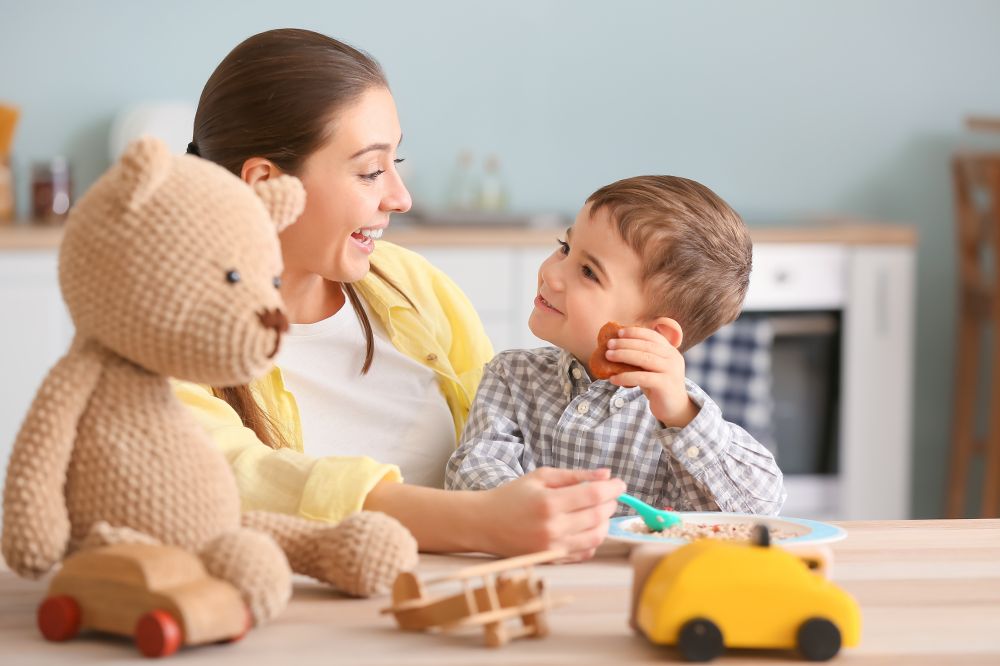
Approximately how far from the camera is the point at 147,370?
794 millimetres

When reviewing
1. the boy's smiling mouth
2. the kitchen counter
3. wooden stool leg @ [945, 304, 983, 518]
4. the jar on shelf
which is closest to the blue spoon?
the boy's smiling mouth

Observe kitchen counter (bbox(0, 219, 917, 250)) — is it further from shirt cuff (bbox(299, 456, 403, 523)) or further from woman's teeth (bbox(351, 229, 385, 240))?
shirt cuff (bbox(299, 456, 403, 523))

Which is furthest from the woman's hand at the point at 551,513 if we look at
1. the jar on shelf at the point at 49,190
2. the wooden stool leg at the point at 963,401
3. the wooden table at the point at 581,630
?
the wooden stool leg at the point at 963,401

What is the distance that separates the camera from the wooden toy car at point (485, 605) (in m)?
0.74

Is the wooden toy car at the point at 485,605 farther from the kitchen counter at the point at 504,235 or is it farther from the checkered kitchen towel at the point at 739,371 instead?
the checkered kitchen towel at the point at 739,371

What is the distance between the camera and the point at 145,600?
2.32ft

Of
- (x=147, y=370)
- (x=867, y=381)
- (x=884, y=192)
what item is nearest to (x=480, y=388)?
(x=147, y=370)

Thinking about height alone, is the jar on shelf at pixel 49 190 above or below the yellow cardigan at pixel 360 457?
above

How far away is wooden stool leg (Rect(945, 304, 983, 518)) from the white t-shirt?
8.62 ft

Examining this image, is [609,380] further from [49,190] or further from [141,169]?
[49,190]

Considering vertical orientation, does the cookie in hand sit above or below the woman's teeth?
below

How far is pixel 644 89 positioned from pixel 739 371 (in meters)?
1.04

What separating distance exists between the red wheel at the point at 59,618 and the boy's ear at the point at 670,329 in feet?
2.59

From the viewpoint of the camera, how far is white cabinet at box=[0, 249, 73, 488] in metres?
3.07
